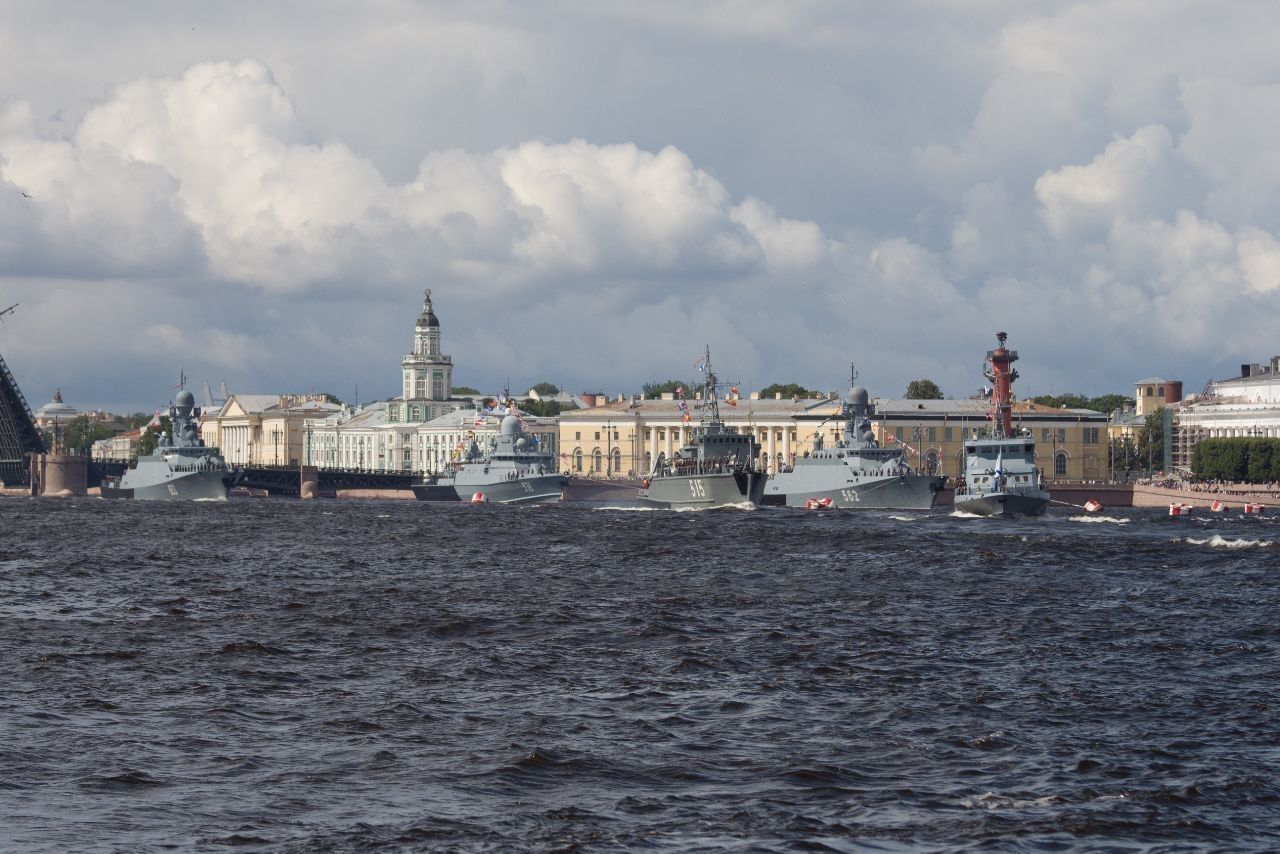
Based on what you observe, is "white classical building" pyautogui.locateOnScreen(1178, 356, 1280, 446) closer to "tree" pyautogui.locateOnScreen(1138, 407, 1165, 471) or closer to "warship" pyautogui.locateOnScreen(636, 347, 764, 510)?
"tree" pyautogui.locateOnScreen(1138, 407, 1165, 471)

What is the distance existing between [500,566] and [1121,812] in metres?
31.8

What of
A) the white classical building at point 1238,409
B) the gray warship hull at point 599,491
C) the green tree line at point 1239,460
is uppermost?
the white classical building at point 1238,409

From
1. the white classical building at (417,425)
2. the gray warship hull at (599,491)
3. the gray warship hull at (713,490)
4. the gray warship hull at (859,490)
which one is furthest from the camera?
the white classical building at (417,425)

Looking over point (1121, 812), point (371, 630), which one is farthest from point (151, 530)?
point (1121, 812)

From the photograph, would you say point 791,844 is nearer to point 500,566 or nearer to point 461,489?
point 500,566

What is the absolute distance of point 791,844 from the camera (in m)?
14.3

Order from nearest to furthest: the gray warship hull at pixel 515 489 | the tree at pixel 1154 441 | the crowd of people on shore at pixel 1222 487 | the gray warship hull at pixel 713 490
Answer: the gray warship hull at pixel 713 490
the crowd of people on shore at pixel 1222 487
the gray warship hull at pixel 515 489
the tree at pixel 1154 441

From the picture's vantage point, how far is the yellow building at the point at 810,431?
477ft

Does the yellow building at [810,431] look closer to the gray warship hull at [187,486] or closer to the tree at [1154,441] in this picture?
the tree at [1154,441]

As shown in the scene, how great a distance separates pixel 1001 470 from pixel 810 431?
70.9 metres

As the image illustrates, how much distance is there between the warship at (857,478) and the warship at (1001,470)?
632 cm

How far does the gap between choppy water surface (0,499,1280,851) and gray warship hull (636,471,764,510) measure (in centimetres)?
4669

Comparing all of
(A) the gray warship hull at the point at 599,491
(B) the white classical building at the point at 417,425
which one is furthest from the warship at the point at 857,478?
(B) the white classical building at the point at 417,425

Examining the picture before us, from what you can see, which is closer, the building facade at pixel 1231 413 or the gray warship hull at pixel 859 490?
the gray warship hull at pixel 859 490
